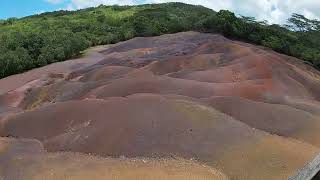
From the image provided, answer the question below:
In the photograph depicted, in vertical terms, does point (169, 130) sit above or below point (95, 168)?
above

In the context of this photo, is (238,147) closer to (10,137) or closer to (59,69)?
(10,137)

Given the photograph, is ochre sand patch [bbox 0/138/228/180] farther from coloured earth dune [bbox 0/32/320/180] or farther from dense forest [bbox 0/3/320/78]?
dense forest [bbox 0/3/320/78]

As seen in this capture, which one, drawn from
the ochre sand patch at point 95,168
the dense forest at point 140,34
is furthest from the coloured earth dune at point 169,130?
the dense forest at point 140,34

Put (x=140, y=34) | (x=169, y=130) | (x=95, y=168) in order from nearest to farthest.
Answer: (x=95, y=168) → (x=169, y=130) → (x=140, y=34)

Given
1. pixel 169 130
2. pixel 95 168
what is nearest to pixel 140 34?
pixel 169 130

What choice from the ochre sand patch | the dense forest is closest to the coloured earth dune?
the ochre sand patch

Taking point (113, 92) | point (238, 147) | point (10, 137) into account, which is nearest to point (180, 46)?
point (113, 92)

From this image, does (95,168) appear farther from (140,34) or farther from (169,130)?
(140,34)

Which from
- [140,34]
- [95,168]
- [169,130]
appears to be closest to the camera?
[95,168]

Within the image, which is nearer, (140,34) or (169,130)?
(169,130)
